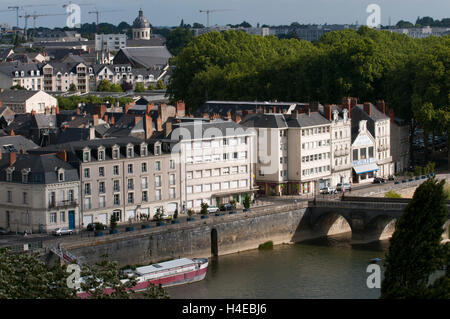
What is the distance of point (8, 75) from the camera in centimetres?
12781

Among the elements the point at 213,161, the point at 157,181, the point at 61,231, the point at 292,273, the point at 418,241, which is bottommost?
the point at 292,273

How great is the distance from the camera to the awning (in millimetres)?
73694

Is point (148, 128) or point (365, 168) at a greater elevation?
point (148, 128)

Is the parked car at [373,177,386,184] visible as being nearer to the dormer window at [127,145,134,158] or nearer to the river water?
the river water

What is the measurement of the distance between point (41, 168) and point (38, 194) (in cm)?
121

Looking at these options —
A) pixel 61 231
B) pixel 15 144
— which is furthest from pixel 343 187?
pixel 61 231

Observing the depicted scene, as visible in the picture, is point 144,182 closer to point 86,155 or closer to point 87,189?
point 87,189

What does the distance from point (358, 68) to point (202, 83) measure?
13927 millimetres

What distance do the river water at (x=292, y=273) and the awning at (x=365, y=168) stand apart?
12.6 m

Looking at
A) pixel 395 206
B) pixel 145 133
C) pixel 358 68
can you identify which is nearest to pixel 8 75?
pixel 358 68

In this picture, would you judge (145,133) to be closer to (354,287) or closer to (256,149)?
(256,149)

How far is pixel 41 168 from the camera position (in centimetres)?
5428
